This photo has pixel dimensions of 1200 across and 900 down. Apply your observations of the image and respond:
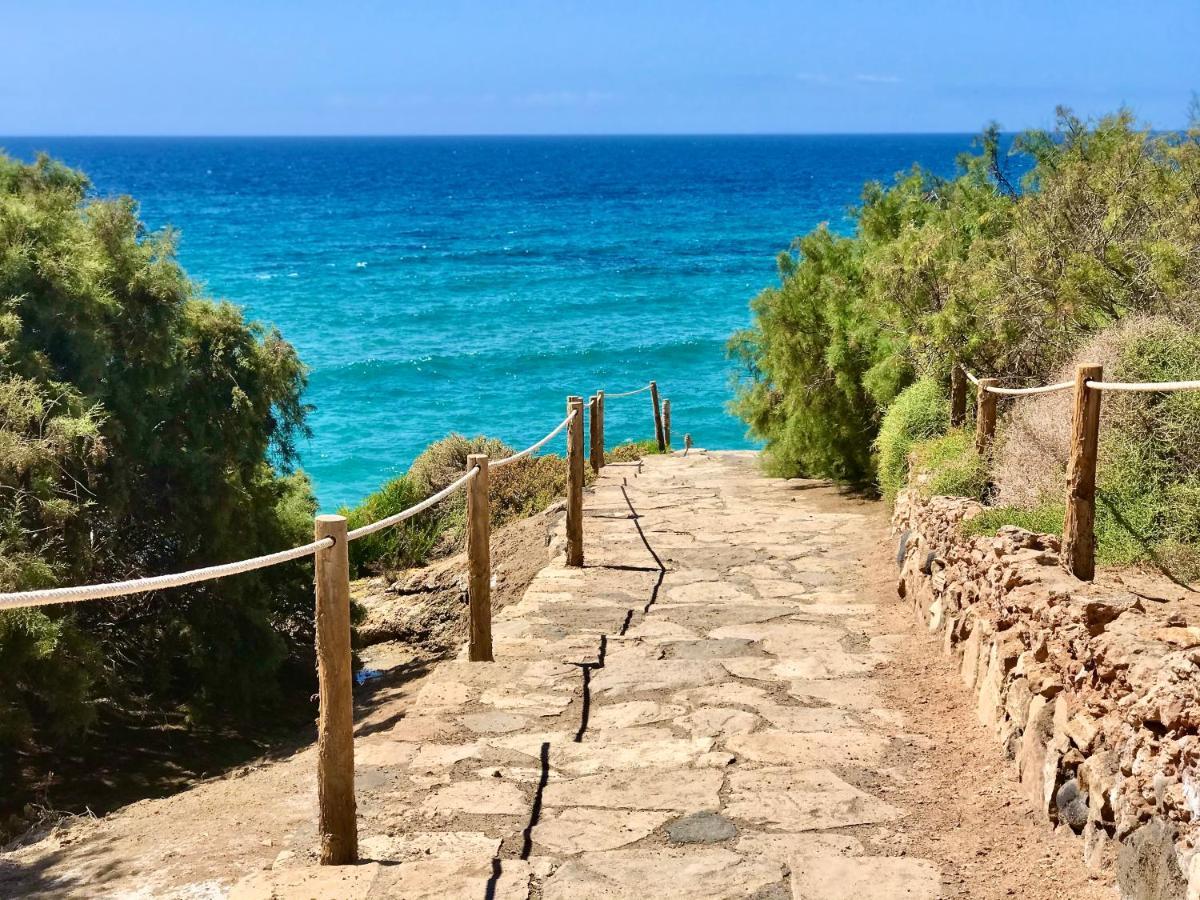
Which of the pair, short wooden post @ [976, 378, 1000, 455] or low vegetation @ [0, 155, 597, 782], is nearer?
low vegetation @ [0, 155, 597, 782]

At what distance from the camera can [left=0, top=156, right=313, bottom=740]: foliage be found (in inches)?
329

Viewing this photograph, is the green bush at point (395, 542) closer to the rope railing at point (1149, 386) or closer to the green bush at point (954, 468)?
the green bush at point (954, 468)

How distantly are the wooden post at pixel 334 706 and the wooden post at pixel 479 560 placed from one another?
2408 millimetres

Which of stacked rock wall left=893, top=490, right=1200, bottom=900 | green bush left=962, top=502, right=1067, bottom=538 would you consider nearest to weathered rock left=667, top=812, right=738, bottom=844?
stacked rock wall left=893, top=490, right=1200, bottom=900

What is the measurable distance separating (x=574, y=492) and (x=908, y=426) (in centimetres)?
312

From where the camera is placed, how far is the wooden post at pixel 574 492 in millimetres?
9867

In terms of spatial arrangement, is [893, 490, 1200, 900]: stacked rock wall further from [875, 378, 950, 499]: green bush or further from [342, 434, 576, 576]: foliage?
[342, 434, 576, 576]: foliage

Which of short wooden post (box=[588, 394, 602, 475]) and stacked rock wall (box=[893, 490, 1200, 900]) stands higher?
stacked rock wall (box=[893, 490, 1200, 900])

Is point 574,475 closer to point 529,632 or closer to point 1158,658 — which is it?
point 529,632

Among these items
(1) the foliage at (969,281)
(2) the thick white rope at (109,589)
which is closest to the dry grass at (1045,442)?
(1) the foliage at (969,281)

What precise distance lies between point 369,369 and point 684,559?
25.4 m

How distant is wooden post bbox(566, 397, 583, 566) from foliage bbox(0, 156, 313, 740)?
2.63m

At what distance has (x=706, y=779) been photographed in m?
5.51

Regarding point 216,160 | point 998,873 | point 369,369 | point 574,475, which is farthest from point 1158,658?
point 216,160
